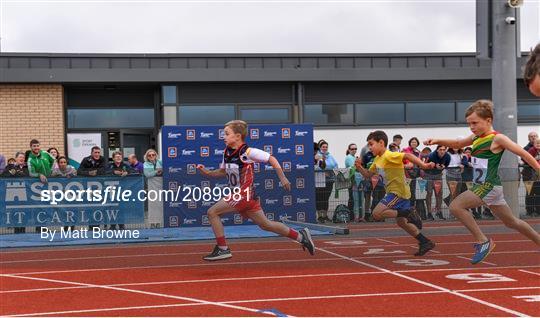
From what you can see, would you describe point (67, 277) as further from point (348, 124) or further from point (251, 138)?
point (348, 124)

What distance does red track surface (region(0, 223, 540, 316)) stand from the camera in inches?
244

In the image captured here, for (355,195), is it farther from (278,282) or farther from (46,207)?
(278,282)

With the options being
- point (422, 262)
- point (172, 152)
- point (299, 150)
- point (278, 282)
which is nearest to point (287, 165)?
point (299, 150)

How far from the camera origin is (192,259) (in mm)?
10047

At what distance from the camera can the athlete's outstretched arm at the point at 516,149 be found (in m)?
7.59

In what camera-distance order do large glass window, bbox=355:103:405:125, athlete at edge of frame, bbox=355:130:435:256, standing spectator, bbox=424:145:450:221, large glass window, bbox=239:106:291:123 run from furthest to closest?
large glass window, bbox=355:103:405:125 → large glass window, bbox=239:106:291:123 → standing spectator, bbox=424:145:450:221 → athlete at edge of frame, bbox=355:130:435:256

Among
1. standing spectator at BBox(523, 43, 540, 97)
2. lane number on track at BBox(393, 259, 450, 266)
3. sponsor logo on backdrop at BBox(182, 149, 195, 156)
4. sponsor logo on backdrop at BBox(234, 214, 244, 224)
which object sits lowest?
lane number on track at BBox(393, 259, 450, 266)

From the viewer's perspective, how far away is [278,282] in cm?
765

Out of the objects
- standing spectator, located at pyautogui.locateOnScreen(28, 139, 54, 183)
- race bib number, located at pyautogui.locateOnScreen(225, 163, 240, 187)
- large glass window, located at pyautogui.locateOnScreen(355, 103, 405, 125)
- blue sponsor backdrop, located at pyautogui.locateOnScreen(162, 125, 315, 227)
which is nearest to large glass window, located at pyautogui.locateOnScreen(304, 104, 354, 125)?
large glass window, located at pyautogui.locateOnScreen(355, 103, 405, 125)

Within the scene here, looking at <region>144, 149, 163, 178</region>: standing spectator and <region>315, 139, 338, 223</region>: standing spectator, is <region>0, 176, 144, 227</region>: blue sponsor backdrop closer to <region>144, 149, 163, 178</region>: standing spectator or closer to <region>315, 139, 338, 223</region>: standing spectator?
<region>144, 149, 163, 178</region>: standing spectator

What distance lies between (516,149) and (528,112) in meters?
17.5

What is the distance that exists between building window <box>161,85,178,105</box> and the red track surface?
35.8ft

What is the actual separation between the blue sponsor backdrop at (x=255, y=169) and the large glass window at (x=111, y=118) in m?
7.24

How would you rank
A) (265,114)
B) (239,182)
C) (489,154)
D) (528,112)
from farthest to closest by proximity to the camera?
1. (528,112)
2. (265,114)
3. (239,182)
4. (489,154)
